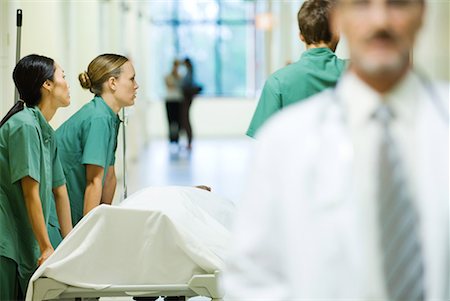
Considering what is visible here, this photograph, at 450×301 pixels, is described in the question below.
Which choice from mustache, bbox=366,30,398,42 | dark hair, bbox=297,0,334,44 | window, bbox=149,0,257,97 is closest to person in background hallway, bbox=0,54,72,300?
dark hair, bbox=297,0,334,44

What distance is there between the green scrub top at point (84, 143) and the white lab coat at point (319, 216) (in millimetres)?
3184

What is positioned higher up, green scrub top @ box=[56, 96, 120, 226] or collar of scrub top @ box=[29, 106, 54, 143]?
collar of scrub top @ box=[29, 106, 54, 143]

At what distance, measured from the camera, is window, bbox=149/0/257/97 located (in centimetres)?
2583

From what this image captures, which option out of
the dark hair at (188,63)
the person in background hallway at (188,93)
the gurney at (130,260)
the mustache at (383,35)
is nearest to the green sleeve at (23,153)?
the gurney at (130,260)

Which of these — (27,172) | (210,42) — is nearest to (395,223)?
(27,172)

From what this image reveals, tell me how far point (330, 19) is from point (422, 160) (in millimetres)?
2141

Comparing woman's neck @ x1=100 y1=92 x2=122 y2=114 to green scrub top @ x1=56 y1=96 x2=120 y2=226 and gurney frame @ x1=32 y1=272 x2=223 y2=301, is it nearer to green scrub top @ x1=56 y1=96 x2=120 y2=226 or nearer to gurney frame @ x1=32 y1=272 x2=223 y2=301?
green scrub top @ x1=56 y1=96 x2=120 y2=226

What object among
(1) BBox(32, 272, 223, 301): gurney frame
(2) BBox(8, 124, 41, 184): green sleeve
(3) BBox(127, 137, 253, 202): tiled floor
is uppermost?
(2) BBox(8, 124, 41, 184): green sleeve

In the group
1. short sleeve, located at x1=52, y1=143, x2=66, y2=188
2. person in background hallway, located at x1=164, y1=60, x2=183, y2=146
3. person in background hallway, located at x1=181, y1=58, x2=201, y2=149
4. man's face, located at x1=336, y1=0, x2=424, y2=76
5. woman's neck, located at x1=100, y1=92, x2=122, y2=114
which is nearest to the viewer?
man's face, located at x1=336, y1=0, x2=424, y2=76

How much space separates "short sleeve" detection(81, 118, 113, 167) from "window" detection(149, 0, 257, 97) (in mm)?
20345

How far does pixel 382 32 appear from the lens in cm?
200

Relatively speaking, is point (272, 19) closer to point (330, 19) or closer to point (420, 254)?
point (330, 19)

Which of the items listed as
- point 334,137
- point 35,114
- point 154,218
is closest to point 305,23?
point 154,218

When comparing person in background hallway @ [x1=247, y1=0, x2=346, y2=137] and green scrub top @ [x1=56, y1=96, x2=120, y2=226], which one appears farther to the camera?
green scrub top @ [x1=56, y1=96, x2=120, y2=226]
